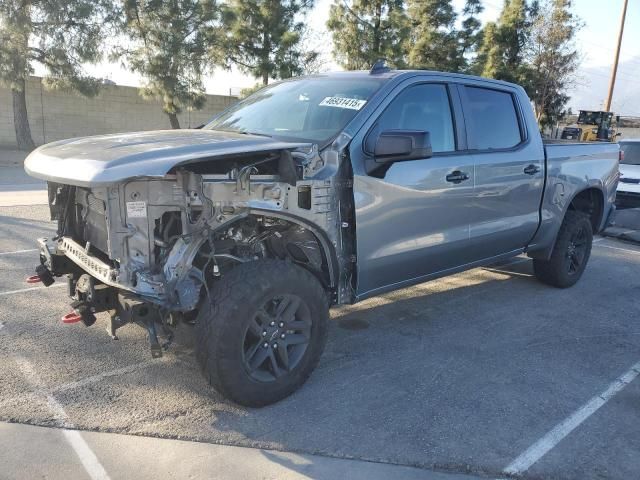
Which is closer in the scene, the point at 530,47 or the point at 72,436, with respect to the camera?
the point at 72,436

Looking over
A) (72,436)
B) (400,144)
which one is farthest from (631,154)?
(72,436)

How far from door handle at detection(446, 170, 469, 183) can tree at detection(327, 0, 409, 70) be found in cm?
1960

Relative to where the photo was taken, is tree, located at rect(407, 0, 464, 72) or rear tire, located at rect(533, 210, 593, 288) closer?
rear tire, located at rect(533, 210, 593, 288)

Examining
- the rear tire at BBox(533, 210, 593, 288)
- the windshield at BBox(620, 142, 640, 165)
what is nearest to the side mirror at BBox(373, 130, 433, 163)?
the rear tire at BBox(533, 210, 593, 288)

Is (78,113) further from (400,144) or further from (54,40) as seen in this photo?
(400,144)

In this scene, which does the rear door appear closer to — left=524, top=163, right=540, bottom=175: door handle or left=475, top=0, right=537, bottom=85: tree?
left=524, top=163, right=540, bottom=175: door handle

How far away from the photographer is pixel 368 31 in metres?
23.1

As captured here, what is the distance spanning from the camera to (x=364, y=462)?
2.96 m

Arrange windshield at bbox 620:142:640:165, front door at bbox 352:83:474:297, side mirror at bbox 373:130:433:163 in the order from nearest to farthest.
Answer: side mirror at bbox 373:130:433:163 → front door at bbox 352:83:474:297 → windshield at bbox 620:142:640:165

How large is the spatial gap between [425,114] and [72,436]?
126 inches

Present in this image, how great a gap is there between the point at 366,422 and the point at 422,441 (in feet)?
1.14

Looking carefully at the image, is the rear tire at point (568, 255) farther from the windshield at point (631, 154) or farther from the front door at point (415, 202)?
the windshield at point (631, 154)

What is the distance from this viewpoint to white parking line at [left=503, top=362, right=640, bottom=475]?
2.99m

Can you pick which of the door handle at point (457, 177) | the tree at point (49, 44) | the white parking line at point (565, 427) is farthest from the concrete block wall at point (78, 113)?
the white parking line at point (565, 427)
